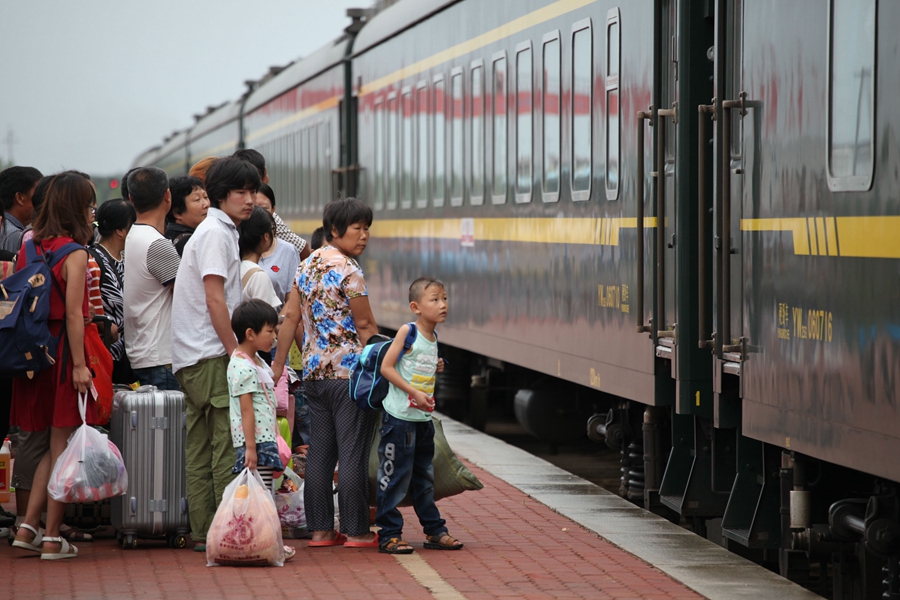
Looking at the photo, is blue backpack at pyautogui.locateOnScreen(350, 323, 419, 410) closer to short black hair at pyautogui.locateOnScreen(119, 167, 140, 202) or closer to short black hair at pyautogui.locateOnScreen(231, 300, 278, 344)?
short black hair at pyautogui.locateOnScreen(231, 300, 278, 344)

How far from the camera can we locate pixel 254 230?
319 inches

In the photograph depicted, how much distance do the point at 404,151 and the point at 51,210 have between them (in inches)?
344

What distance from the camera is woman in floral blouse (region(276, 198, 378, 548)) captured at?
24.5 ft

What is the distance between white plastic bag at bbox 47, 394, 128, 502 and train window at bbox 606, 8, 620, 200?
3.70 metres

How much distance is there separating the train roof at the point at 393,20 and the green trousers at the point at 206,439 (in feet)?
22.7

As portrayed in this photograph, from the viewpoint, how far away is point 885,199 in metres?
5.75

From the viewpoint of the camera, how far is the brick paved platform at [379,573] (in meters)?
6.55

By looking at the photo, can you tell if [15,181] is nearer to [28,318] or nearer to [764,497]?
[28,318]

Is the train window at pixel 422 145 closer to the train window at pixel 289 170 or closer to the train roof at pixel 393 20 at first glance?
the train roof at pixel 393 20

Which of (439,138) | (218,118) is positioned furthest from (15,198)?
(218,118)

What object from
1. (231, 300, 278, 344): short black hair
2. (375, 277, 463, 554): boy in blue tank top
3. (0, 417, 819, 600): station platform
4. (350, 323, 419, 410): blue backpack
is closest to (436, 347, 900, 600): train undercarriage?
(0, 417, 819, 600): station platform

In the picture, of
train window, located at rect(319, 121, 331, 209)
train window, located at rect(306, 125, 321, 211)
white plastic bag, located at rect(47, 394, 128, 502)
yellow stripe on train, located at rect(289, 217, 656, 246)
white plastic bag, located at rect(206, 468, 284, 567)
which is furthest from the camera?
train window, located at rect(306, 125, 321, 211)

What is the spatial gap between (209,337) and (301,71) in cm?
1622

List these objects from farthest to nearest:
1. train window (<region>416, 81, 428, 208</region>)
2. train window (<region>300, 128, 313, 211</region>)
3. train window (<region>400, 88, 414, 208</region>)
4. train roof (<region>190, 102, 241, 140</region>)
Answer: train roof (<region>190, 102, 241, 140</region>) → train window (<region>300, 128, 313, 211</region>) → train window (<region>400, 88, 414, 208</region>) → train window (<region>416, 81, 428, 208</region>)
